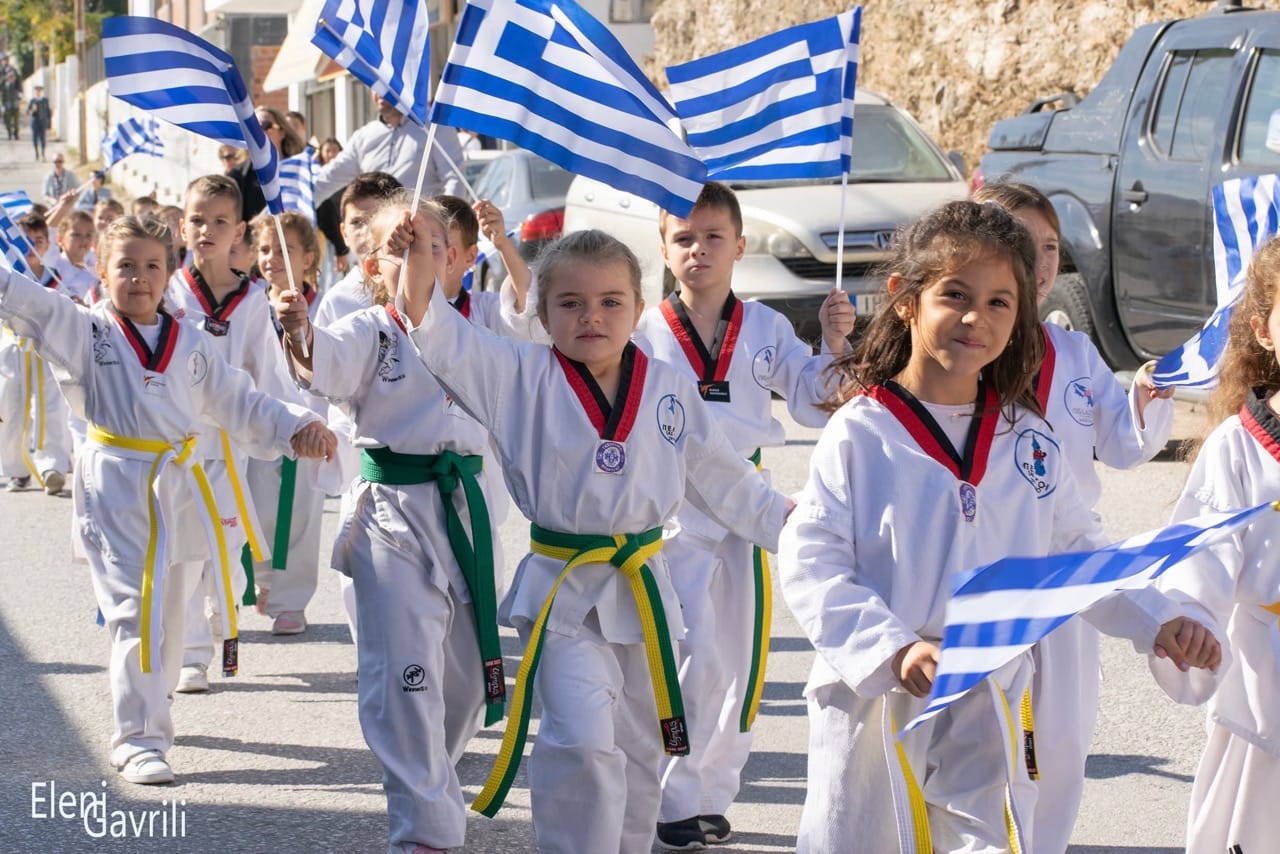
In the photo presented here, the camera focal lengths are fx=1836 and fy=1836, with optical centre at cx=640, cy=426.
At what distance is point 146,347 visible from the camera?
604cm

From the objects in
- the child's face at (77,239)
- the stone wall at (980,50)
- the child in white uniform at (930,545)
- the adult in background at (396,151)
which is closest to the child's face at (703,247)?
the child in white uniform at (930,545)

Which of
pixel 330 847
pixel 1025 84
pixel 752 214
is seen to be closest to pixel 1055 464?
pixel 330 847

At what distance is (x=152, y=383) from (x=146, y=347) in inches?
4.8

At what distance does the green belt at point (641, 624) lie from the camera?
14.6 ft

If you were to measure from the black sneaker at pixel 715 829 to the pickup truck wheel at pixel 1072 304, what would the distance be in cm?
630

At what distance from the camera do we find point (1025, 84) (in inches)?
714

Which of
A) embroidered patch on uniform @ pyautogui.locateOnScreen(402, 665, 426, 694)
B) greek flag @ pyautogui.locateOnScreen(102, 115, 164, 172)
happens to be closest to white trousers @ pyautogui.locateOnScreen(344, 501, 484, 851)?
embroidered patch on uniform @ pyautogui.locateOnScreen(402, 665, 426, 694)

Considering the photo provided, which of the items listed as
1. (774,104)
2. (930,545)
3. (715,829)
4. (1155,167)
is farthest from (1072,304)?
(930,545)

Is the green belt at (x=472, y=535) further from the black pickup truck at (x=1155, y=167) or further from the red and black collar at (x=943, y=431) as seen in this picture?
the black pickup truck at (x=1155, y=167)

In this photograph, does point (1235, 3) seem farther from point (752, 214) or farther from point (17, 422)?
point (17, 422)

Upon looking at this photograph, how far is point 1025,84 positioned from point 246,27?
105 ft

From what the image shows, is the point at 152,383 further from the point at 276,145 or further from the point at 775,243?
the point at 775,243

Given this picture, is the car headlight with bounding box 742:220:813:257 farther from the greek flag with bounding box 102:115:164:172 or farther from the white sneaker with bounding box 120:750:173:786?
the white sneaker with bounding box 120:750:173:786

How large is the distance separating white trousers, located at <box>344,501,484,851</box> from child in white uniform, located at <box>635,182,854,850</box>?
65 cm
